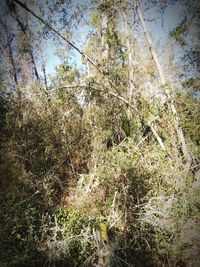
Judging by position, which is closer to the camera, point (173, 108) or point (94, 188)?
point (94, 188)

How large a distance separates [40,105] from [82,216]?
12.1 feet

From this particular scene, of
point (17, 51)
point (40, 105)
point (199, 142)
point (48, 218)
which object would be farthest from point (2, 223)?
point (17, 51)

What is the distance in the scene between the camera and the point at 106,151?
9.88 meters

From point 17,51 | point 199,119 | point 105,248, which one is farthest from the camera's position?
point 17,51

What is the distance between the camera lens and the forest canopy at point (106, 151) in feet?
26.5

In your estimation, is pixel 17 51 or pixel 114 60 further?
pixel 17 51

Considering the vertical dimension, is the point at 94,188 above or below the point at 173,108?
below

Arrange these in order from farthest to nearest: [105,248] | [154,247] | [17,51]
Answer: [17,51] < [154,247] < [105,248]

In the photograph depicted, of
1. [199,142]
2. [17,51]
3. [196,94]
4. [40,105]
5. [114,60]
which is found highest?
[17,51]

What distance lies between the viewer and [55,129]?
10688mm

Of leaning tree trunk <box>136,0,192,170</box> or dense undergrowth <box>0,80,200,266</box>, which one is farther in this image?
leaning tree trunk <box>136,0,192,170</box>

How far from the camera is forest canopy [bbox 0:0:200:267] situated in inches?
318

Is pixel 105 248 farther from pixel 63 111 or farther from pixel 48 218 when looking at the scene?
pixel 63 111

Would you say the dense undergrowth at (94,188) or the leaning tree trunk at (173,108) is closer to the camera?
the dense undergrowth at (94,188)
